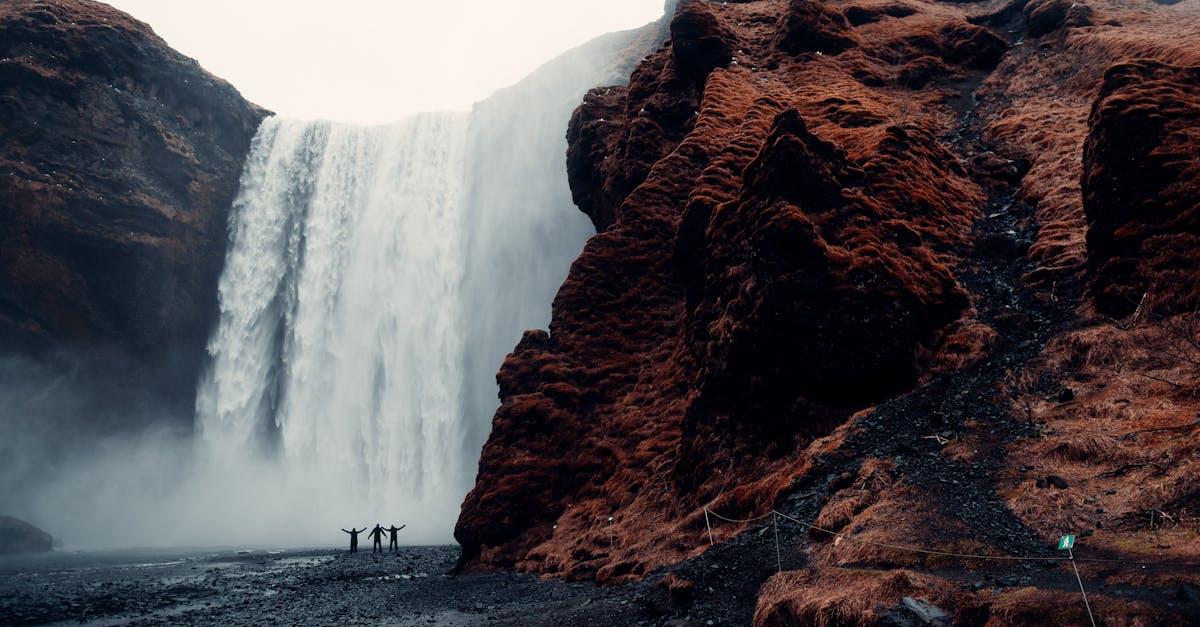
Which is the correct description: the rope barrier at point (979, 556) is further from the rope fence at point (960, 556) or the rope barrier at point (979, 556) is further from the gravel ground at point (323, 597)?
the gravel ground at point (323, 597)

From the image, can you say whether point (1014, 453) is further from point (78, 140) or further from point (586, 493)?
point (78, 140)

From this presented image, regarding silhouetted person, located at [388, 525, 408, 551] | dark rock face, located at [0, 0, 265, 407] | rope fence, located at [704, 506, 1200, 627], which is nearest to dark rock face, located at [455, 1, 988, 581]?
rope fence, located at [704, 506, 1200, 627]

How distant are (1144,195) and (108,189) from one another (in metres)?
61.5

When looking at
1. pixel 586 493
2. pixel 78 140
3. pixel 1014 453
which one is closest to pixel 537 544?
pixel 586 493

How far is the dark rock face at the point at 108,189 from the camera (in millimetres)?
48219

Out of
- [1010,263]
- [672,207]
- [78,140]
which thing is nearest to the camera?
[1010,263]

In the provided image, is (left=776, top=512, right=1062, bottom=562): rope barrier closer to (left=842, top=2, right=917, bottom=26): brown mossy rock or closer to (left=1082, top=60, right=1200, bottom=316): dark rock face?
(left=1082, top=60, right=1200, bottom=316): dark rock face

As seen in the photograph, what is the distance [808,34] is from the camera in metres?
39.0

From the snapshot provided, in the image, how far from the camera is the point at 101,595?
72.3 feet

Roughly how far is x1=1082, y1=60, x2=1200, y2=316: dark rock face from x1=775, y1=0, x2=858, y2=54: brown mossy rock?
23415mm

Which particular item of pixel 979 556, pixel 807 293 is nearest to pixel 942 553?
pixel 979 556

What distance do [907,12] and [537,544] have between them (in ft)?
144

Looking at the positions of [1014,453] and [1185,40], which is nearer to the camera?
[1014,453]

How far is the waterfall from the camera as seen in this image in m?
50.8
